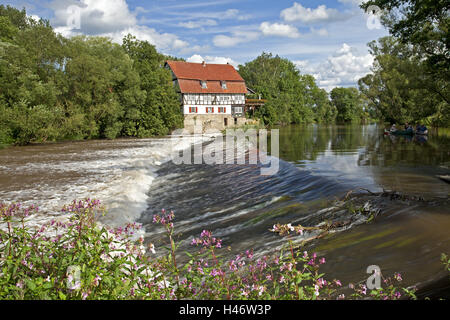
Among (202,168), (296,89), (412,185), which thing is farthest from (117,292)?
(296,89)

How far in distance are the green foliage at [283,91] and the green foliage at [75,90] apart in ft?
92.6

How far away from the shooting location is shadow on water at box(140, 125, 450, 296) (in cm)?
540

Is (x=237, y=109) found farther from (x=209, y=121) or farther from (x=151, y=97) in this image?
(x=151, y=97)

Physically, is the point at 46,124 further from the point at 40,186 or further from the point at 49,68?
the point at 40,186

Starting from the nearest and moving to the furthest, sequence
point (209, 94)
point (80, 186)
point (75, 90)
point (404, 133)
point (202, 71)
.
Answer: point (80, 186) → point (404, 133) → point (75, 90) → point (209, 94) → point (202, 71)

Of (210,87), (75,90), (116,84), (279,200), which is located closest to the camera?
(279,200)

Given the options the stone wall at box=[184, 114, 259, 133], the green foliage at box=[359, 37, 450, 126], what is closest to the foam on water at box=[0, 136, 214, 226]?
the green foliage at box=[359, 37, 450, 126]

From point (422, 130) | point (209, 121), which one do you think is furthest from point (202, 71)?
point (422, 130)

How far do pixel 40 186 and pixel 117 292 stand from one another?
12.5m

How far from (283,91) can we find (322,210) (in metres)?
87.7

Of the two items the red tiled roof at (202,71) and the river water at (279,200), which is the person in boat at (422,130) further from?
the red tiled roof at (202,71)

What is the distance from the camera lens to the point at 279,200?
959 centimetres

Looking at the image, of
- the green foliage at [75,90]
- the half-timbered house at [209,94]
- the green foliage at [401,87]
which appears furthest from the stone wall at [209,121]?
the green foliage at [401,87]

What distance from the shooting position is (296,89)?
103188 millimetres
